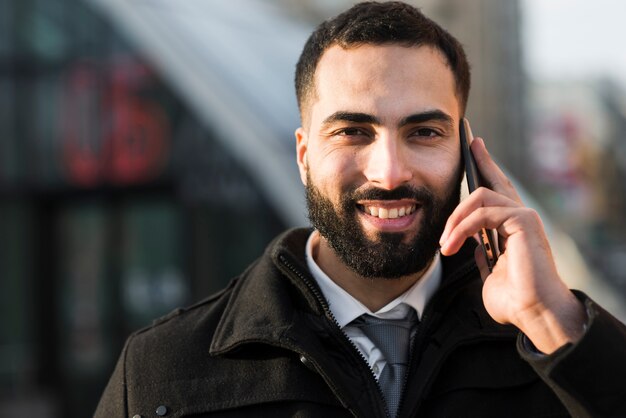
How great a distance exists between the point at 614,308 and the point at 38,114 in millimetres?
4722

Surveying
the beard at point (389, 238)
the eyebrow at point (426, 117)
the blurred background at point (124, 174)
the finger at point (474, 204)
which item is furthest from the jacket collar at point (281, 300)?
the blurred background at point (124, 174)

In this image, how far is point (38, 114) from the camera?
301 inches

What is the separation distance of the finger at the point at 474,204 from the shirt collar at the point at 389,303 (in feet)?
0.64

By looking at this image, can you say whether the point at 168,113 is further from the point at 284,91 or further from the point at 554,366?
the point at 554,366

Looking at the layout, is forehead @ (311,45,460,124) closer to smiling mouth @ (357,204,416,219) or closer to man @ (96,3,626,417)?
man @ (96,3,626,417)

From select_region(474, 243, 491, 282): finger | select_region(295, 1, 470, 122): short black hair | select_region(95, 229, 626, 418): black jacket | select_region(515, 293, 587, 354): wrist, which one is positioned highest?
select_region(295, 1, 470, 122): short black hair

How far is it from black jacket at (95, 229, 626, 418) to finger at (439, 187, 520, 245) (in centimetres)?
23

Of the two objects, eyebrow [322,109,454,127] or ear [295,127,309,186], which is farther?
ear [295,127,309,186]

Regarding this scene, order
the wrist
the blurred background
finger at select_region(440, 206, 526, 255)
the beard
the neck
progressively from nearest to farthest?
the wrist, finger at select_region(440, 206, 526, 255), the beard, the neck, the blurred background

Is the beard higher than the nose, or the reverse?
the nose

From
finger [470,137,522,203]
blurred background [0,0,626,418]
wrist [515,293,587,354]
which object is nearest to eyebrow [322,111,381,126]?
finger [470,137,522,203]

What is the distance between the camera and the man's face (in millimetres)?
1998

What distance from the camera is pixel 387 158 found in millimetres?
1974

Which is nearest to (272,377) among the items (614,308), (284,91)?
(284,91)
